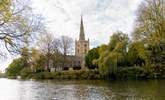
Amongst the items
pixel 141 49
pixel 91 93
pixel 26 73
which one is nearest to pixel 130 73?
pixel 141 49

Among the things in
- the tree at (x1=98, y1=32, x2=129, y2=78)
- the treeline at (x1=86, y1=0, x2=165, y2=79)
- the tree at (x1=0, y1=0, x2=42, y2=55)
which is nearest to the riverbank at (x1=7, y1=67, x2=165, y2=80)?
the treeline at (x1=86, y1=0, x2=165, y2=79)

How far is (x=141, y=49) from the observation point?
4706cm

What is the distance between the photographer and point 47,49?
283ft

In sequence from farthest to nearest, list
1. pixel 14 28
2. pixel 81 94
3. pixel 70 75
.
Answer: pixel 70 75, pixel 81 94, pixel 14 28

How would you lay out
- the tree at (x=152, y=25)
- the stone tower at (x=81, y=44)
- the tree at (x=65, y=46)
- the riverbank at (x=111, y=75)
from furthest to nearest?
the stone tower at (x=81, y=44) → the tree at (x=65, y=46) → the riverbank at (x=111, y=75) → the tree at (x=152, y=25)

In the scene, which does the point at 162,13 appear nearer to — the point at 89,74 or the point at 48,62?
the point at 89,74

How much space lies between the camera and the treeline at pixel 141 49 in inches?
1636

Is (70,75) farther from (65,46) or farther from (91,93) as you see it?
(91,93)

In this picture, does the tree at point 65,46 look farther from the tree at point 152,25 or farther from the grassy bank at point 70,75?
the tree at point 152,25

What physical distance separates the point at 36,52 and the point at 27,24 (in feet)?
4.93

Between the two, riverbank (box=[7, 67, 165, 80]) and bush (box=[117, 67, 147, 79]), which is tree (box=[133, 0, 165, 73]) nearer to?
riverbank (box=[7, 67, 165, 80])

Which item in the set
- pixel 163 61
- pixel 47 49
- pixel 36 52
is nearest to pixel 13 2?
pixel 36 52

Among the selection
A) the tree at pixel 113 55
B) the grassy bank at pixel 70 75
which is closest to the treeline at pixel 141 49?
the tree at pixel 113 55

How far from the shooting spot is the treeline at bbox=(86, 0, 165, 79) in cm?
4156
